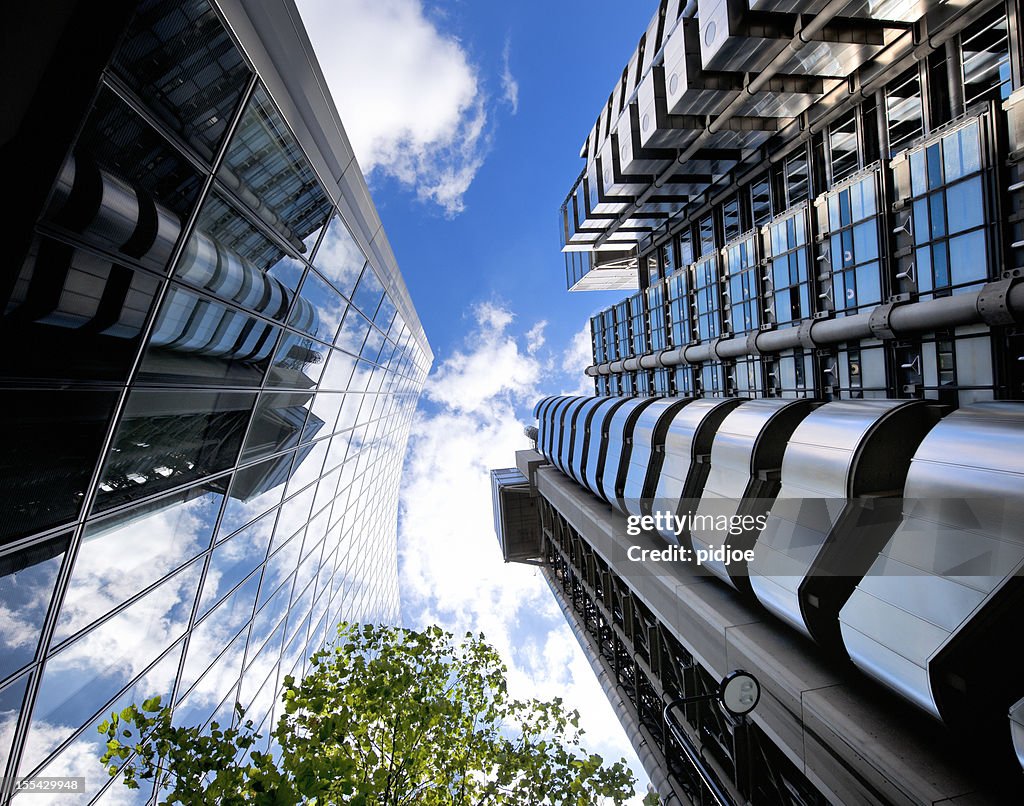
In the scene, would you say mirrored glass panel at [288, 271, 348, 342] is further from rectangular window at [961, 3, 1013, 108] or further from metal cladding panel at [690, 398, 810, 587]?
rectangular window at [961, 3, 1013, 108]

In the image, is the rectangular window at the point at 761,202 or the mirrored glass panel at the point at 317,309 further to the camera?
the rectangular window at the point at 761,202

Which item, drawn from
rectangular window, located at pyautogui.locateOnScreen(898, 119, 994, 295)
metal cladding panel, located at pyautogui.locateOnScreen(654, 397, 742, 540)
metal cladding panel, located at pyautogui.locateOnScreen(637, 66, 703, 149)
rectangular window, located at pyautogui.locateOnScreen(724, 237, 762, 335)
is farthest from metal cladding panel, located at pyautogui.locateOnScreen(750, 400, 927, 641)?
metal cladding panel, located at pyautogui.locateOnScreen(637, 66, 703, 149)

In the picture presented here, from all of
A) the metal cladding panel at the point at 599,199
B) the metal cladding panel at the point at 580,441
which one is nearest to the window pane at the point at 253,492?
the metal cladding panel at the point at 580,441

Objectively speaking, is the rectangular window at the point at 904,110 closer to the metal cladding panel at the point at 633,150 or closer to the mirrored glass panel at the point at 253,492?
the metal cladding panel at the point at 633,150

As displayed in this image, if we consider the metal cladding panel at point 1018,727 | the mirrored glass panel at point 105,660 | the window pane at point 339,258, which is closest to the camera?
the metal cladding panel at point 1018,727

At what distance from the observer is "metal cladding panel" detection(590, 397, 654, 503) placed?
23.7 meters

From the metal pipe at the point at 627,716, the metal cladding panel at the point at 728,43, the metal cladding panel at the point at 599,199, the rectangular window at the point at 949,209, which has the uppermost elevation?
the metal cladding panel at the point at 599,199

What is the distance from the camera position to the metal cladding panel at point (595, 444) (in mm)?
27016

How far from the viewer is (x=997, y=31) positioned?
→ 1672 centimetres

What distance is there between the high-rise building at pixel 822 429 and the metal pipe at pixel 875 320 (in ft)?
0.38

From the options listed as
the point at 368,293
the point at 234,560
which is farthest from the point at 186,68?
the point at 368,293

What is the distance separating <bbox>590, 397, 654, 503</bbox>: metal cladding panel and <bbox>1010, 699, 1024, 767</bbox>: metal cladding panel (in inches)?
649

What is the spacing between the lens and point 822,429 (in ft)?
40.4

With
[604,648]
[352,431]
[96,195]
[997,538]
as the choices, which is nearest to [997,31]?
[997,538]
